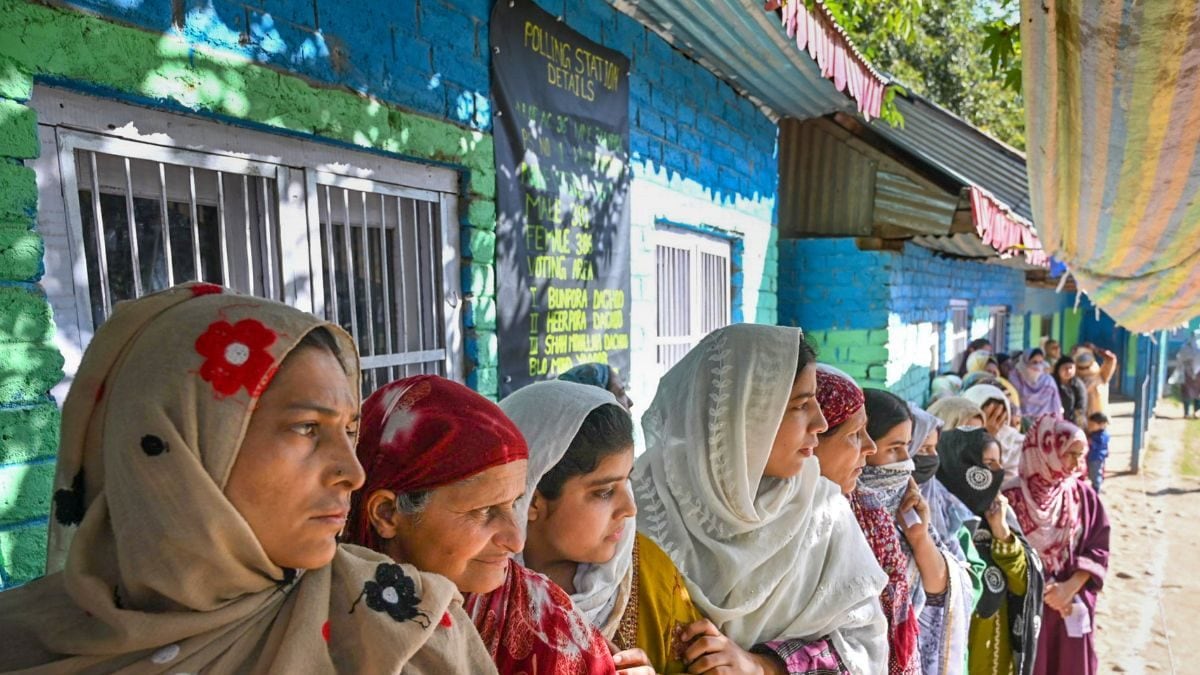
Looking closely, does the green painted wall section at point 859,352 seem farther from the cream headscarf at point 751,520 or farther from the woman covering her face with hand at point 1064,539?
the cream headscarf at point 751,520

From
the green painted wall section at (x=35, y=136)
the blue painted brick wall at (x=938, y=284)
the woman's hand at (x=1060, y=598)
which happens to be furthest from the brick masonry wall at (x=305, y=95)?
the blue painted brick wall at (x=938, y=284)

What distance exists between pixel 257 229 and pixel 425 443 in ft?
4.28

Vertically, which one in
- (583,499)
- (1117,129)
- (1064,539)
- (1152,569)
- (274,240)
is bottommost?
(1152,569)

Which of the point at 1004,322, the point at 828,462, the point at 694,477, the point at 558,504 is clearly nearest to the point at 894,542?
the point at 828,462

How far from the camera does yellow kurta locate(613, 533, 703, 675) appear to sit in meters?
1.60

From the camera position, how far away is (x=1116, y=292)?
4.43 metres

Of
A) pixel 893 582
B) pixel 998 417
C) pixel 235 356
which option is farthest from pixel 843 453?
pixel 998 417

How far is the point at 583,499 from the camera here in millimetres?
1478

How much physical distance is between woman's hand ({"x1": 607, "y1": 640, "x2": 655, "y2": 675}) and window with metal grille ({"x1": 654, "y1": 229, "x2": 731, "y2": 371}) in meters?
3.07

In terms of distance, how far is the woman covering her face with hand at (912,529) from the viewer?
8.29 ft

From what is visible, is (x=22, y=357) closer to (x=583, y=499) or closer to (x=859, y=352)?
(x=583, y=499)

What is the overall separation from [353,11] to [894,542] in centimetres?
248

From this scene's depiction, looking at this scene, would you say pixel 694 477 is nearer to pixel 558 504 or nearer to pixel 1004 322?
pixel 558 504

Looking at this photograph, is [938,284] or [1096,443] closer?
[1096,443]
